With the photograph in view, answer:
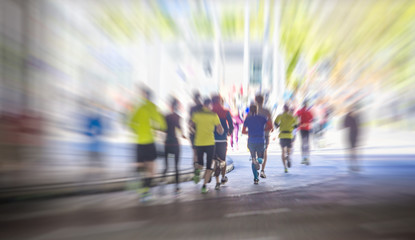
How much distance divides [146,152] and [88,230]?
1991 millimetres

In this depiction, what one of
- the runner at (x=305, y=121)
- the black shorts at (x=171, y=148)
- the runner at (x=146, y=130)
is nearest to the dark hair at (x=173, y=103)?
the black shorts at (x=171, y=148)

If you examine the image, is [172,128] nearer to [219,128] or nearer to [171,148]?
[171,148]

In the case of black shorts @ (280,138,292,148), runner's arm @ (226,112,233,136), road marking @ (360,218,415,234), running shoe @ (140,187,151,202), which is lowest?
road marking @ (360,218,415,234)

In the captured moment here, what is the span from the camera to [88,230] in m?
3.86

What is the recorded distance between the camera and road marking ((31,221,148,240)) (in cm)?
360

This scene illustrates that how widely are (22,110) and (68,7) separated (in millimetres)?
3601

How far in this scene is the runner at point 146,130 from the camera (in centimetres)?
559

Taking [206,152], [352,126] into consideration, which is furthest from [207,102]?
[352,126]

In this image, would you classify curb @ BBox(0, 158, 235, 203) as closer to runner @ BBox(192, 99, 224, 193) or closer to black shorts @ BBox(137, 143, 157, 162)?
black shorts @ BBox(137, 143, 157, 162)

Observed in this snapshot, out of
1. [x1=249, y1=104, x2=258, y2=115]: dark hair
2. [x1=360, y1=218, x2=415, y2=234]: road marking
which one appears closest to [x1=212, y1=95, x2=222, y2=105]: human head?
[x1=249, y1=104, x2=258, y2=115]: dark hair

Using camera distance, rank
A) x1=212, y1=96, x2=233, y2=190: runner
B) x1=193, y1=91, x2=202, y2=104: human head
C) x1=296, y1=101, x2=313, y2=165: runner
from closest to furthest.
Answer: x1=193, y1=91, x2=202, y2=104: human head → x1=212, y1=96, x2=233, y2=190: runner → x1=296, y1=101, x2=313, y2=165: runner

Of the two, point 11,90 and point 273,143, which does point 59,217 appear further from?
point 273,143

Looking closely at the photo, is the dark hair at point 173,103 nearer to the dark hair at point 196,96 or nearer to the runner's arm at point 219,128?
the dark hair at point 196,96

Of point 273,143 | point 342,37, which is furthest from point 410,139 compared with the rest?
point 342,37
